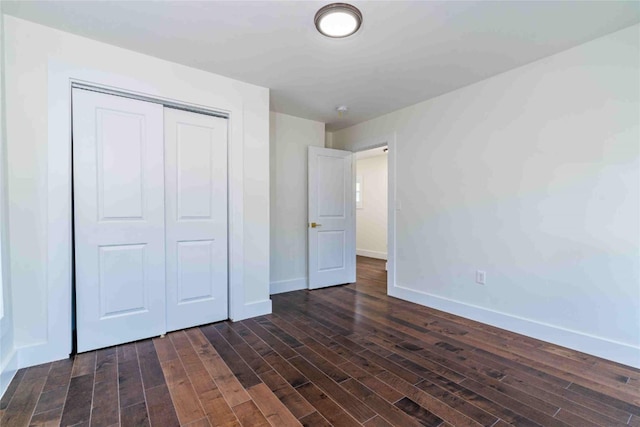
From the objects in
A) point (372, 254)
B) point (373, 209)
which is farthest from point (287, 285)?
point (373, 209)

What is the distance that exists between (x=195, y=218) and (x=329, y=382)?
1.91 meters

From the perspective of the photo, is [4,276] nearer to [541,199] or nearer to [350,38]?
[350,38]

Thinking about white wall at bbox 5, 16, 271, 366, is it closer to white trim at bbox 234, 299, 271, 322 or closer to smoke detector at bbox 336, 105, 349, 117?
white trim at bbox 234, 299, 271, 322

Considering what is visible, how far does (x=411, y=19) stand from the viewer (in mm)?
2049

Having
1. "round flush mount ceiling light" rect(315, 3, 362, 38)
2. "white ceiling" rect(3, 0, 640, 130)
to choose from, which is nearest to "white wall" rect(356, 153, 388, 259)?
"white ceiling" rect(3, 0, 640, 130)

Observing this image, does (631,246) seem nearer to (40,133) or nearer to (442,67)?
(442,67)

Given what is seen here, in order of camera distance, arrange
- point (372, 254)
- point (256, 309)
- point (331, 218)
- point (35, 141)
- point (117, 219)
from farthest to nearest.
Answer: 1. point (372, 254)
2. point (331, 218)
3. point (256, 309)
4. point (117, 219)
5. point (35, 141)

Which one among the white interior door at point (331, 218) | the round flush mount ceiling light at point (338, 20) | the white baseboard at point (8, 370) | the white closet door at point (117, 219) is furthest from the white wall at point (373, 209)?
the white baseboard at point (8, 370)

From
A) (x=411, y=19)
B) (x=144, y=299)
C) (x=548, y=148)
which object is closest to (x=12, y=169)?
(x=144, y=299)

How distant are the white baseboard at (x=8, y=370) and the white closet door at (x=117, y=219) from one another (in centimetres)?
36

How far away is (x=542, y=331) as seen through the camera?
8.52 feet

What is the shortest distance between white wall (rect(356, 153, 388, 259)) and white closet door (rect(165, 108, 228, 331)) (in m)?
4.74

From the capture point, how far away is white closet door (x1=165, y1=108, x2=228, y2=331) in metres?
2.77

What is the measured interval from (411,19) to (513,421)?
2.54 metres
